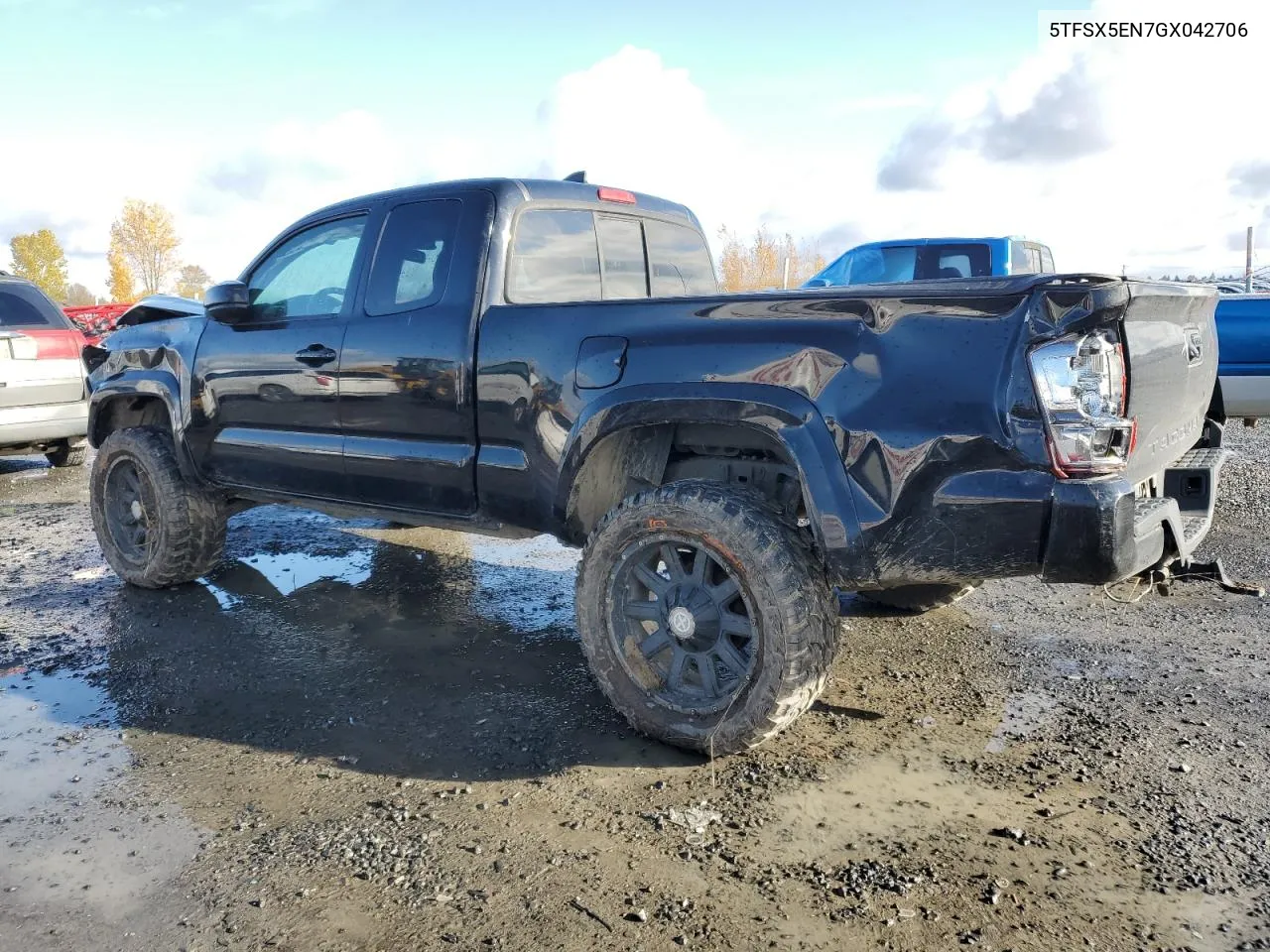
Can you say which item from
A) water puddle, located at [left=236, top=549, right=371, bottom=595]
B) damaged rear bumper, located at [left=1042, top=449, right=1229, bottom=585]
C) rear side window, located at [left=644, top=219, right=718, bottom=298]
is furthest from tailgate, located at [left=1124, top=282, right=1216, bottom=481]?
water puddle, located at [left=236, top=549, right=371, bottom=595]

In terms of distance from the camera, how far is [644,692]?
3.26 meters

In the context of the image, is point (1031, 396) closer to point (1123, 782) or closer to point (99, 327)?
point (1123, 782)

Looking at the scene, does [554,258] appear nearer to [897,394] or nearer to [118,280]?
[897,394]

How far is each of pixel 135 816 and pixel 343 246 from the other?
2.54 m

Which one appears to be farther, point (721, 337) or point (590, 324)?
point (590, 324)

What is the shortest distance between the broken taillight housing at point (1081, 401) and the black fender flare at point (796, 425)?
1.93ft

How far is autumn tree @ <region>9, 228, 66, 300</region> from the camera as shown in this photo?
74.9m

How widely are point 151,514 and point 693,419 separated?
3468mm

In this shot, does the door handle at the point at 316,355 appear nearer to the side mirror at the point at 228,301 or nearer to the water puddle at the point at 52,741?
the side mirror at the point at 228,301

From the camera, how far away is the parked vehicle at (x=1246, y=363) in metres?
6.07

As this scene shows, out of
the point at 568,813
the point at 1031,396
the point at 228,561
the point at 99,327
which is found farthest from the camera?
the point at 99,327

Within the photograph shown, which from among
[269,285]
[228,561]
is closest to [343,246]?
[269,285]

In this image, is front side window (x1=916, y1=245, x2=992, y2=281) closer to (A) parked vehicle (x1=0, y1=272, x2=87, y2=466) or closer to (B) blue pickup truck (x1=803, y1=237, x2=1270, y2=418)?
(B) blue pickup truck (x1=803, y1=237, x2=1270, y2=418)

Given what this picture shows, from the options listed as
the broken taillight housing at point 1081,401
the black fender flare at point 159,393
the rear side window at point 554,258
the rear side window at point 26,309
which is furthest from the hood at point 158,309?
the broken taillight housing at point 1081,401
